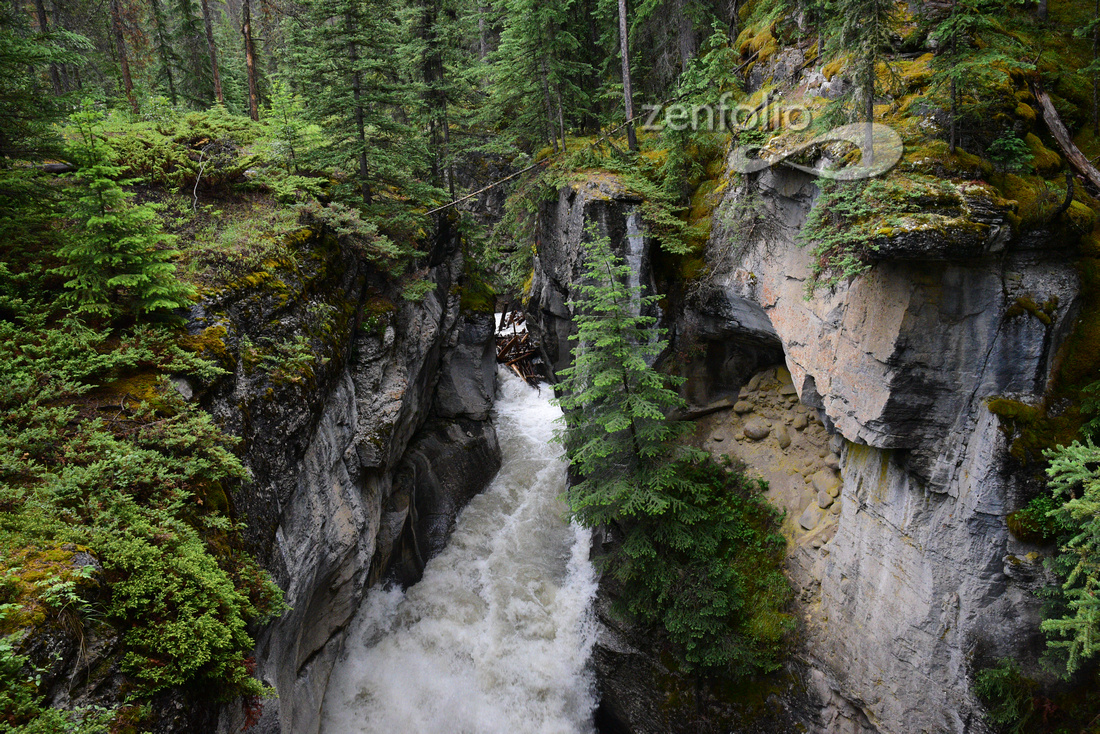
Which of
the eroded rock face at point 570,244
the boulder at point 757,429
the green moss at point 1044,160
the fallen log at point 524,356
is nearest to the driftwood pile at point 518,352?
the fallen log at point 524,356

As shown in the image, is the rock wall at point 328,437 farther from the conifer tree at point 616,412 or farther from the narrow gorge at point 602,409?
the conifer tree at point 616,412

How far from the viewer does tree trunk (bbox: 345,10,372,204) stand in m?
11.9

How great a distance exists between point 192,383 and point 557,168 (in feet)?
42.0

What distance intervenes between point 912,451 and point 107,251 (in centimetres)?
1251

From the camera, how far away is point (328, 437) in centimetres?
1006

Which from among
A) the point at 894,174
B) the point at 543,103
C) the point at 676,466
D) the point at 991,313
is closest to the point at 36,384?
the point at 676,466

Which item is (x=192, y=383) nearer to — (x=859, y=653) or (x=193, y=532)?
(x=193, y=532)

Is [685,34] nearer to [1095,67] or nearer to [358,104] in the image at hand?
[358,104]

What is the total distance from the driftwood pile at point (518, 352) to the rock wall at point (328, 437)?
529 centimetres

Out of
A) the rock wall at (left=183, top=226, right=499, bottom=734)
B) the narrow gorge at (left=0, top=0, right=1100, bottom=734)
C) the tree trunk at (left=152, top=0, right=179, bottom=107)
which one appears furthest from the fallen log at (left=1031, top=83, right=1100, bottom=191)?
the tree trunk at (left=152, top=0, right=179, bottom=107)

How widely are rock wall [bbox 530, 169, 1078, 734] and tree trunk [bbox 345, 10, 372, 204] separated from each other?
9.56 metres

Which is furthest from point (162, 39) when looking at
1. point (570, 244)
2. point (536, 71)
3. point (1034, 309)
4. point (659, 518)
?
point (1034, 309)

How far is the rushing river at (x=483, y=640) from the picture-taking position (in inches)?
442
